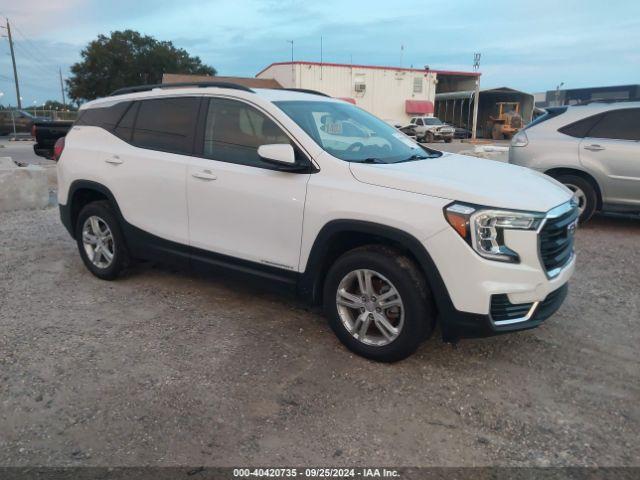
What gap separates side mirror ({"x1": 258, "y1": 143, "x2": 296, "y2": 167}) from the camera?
3.61 metres

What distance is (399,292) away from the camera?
3.35 m

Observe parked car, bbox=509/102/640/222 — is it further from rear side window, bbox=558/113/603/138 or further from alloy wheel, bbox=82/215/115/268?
alloy wheel, bbox=82/215/115/268

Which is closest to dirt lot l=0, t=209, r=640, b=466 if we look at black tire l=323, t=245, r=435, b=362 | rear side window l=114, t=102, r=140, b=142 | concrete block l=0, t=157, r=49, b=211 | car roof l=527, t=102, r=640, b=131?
black tire l=323, t=245, r=435, b=362

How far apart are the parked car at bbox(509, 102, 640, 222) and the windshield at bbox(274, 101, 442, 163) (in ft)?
12.1

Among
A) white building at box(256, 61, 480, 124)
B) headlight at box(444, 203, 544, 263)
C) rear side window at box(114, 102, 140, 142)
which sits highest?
white building at box(256, 61, 480, 124)

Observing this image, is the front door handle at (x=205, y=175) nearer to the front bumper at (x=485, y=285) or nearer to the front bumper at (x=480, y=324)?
the front bumper at (x=485, y=285)

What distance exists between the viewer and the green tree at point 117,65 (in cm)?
5091

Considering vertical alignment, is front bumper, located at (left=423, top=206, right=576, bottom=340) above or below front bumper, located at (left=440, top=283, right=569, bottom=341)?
above

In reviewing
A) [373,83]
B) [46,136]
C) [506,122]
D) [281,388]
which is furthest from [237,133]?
[373,83]

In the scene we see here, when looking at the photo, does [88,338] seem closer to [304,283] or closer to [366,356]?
[304,283]

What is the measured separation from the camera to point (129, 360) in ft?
12.0

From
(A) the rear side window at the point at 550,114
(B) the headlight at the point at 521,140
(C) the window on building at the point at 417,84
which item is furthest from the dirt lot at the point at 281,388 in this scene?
(C) the window on building at the point at 417,84

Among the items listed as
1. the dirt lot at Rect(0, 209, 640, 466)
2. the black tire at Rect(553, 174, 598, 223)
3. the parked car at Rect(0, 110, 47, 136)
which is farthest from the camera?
the parked car at Rect(0, 110, 47, 136)

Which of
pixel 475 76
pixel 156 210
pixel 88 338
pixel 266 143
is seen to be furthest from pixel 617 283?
pixel 475 76
